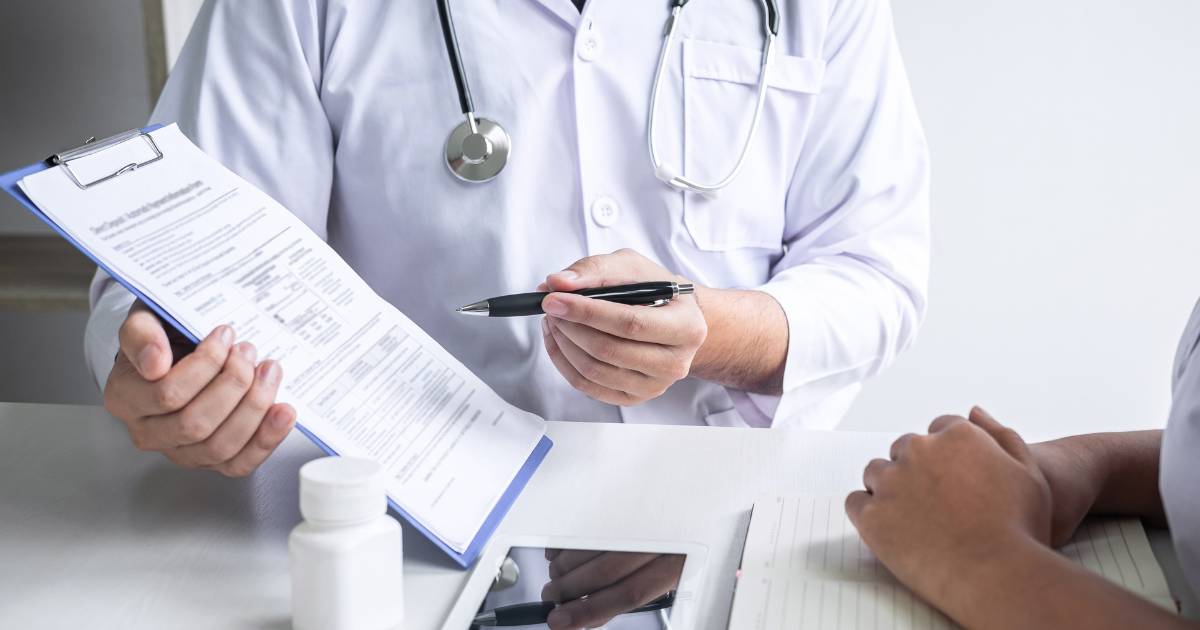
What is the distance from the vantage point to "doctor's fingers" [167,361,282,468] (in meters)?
0.66

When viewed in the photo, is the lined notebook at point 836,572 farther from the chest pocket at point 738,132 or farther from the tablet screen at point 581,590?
the chest pocket at point 738,132

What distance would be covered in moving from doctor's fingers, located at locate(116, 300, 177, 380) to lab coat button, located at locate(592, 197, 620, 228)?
1.51 feet

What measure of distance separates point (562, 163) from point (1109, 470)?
0.57m

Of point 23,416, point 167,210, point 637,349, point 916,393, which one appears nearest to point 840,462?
point 637,349


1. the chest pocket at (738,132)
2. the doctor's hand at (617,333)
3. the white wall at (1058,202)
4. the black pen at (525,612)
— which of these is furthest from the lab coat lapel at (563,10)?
the white wall at (1058,202)

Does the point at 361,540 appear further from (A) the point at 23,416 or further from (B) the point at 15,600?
(A) the point at 23,416

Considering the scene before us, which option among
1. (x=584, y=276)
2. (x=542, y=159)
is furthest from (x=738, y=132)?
(x=584, y=276)

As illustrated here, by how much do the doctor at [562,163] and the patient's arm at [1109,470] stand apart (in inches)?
13.1

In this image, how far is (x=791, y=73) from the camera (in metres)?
1.09

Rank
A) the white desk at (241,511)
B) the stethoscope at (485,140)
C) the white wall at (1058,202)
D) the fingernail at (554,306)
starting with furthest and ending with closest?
the white wall at (1058,202)
the stethoscope at (485,140)
the fingernail at (554,306)
the white desk at (241,511)

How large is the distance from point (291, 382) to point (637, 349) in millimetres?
274

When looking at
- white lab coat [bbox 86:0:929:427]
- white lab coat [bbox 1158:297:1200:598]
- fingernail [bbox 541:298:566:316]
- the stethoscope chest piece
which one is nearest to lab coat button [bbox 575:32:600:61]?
white lab coat [bbox 86:0:929:427]

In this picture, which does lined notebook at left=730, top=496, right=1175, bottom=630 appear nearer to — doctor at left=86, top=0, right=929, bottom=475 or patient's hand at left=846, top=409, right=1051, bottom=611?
patient's hand at left=846, top=409, right=1051, bottom=611

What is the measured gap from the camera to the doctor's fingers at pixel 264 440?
661mm
